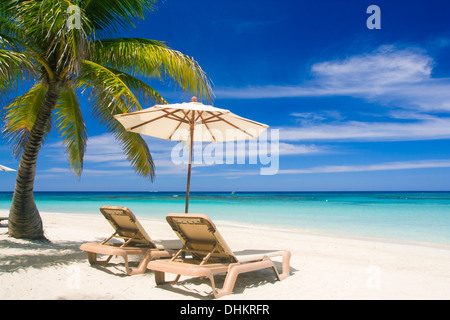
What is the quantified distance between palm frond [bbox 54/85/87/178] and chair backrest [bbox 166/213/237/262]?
4.27 m

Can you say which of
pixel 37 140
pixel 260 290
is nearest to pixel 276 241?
pixel 260 290

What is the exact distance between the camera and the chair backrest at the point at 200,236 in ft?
12.2

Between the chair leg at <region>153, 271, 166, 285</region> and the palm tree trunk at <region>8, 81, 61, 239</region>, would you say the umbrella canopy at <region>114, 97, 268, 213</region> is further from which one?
the palm tree trunk at <region>8, 81, 61, 239</region>

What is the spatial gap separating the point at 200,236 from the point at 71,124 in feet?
15.9

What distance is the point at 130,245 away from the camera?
16.2ft

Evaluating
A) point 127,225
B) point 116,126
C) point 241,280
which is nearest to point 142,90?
point 116,126

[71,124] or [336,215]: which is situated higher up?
[71,124]

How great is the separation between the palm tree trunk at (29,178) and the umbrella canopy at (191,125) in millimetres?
1905

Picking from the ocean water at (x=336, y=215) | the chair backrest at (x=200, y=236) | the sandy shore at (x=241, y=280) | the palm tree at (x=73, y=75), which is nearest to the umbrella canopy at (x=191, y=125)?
the palm tree at (x=73, y=75)

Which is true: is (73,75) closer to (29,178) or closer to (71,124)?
(71,124)

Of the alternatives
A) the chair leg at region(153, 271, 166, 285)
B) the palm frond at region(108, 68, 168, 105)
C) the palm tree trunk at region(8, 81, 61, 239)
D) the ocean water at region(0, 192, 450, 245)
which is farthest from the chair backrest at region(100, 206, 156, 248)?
the ocean water at region(0, 192, 450, 245)

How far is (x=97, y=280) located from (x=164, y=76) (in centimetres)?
378

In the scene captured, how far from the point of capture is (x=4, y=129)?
7.51 meters
